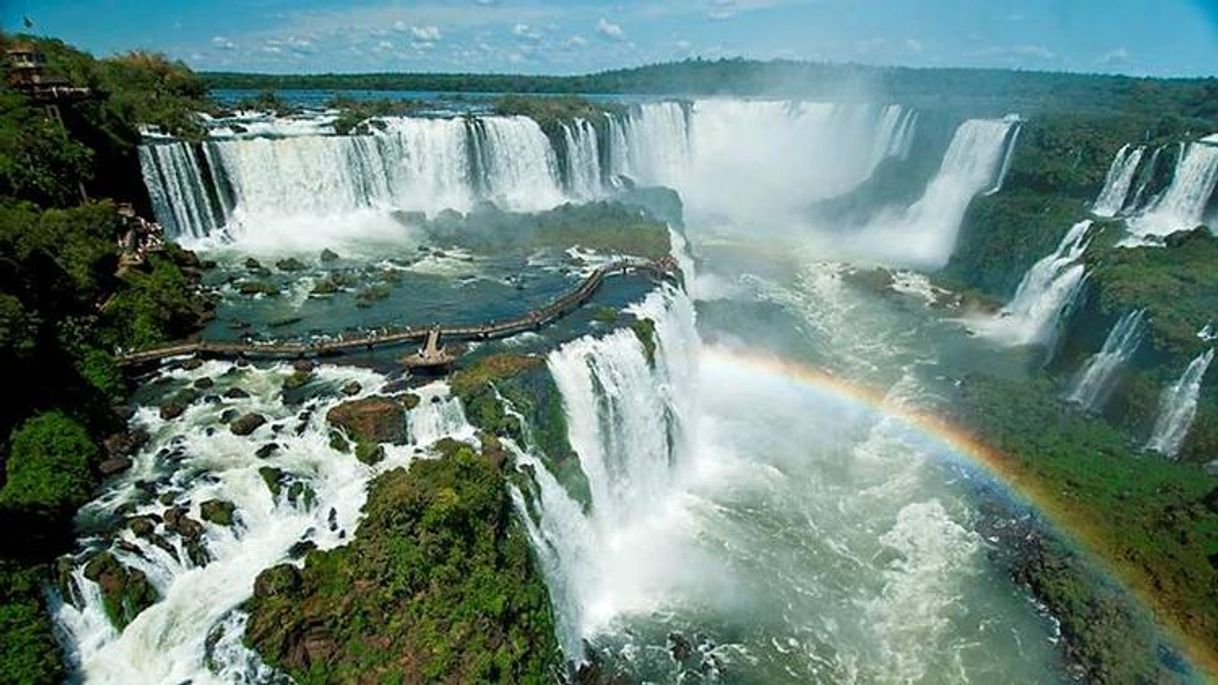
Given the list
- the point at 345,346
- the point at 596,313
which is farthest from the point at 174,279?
the point at 596,313

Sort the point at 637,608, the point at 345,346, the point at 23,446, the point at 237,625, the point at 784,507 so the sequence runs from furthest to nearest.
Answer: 1. the point at 784,507
2. the point at 345,346
3. the point at 637,608
4. the point at 23,446
5. the point at 237,625

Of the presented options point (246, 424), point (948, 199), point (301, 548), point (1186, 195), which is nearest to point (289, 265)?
point (246, 424)

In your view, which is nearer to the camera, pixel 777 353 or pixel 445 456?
pixel 445 456

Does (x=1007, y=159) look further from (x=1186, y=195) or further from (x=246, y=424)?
(x=246, y=424)

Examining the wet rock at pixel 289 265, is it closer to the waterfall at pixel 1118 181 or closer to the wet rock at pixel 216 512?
the wet rock at pixel 216 512

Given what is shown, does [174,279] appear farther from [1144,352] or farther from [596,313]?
[1144,352]

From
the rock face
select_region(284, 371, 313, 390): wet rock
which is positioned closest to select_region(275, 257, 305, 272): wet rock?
select_region(284, 371, 313, 390): wet rock
